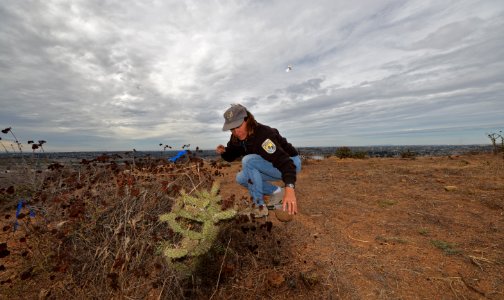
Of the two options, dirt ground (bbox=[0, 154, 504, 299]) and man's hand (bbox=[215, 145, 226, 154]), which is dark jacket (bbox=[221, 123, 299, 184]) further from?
dirt ground (bbox=[0, 154, 504, 299])

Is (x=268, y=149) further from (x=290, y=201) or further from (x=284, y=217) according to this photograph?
(x=284, y=217)

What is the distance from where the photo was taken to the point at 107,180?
12.0 ft

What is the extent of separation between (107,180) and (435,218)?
4.54m

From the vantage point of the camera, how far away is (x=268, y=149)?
360cm

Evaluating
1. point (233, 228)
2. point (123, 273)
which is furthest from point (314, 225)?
point (123, 273)

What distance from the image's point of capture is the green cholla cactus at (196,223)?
2.25 metres

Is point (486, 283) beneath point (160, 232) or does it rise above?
beneath

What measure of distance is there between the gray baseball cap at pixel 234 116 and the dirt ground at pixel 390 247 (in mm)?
1400

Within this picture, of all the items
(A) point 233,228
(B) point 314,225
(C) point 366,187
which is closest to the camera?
(A) point 233,228

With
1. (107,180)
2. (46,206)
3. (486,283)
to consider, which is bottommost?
(486,283)

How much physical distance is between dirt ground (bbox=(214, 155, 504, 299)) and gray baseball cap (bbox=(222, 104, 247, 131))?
4.59 ft

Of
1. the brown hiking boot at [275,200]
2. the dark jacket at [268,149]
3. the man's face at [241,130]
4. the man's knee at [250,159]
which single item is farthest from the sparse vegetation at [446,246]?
the man's face at [241,130]

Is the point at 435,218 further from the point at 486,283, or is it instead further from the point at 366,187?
the point at 366,187

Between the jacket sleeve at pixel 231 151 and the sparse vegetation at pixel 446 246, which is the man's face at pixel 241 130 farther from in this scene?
the sparse vegetation at pixel 446 246
